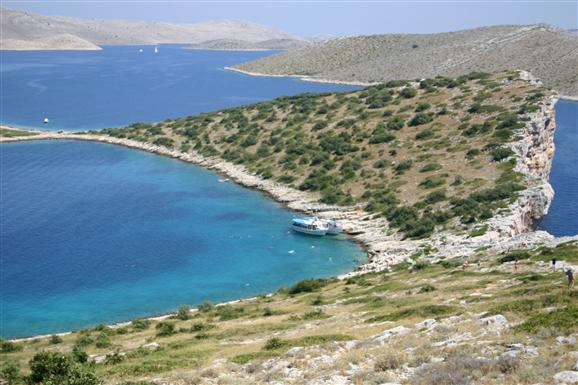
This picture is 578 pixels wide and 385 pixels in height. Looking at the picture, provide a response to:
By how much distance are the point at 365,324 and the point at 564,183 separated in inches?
2826

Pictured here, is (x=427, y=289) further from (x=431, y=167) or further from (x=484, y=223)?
(x=431, y=167)

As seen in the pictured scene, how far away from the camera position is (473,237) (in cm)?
5891

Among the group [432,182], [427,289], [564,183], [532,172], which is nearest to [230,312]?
[427,289]

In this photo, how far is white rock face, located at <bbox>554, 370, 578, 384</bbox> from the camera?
16281 mm

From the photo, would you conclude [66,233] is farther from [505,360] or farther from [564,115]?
[564,115]

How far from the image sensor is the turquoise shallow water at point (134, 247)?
5300cm

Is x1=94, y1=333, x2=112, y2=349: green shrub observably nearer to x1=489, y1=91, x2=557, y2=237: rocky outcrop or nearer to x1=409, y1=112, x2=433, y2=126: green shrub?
x1=489, y1=91, x2=557, y2=237: rocky outcrop

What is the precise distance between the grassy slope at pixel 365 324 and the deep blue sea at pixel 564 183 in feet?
85.9

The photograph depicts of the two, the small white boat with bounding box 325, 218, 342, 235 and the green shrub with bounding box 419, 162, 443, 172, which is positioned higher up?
the green shrub with bounding box 419, 162, 443, 172

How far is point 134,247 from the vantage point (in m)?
Result: 66.5

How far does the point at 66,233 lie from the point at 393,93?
67.6m

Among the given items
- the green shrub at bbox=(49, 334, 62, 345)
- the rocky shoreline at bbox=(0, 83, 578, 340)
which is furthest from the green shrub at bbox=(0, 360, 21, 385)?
the rocky shoreline at bbox=(0, 83, 578, 340)

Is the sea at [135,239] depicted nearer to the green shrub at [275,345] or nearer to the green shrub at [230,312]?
the green shrub at [230,312]

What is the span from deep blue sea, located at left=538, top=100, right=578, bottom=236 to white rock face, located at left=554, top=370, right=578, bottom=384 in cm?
5534
